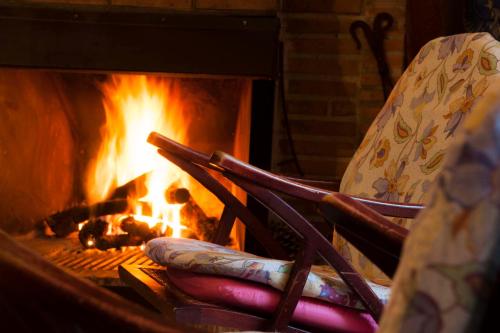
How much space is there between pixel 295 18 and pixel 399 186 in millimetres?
891

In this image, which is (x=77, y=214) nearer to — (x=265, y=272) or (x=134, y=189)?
(x=134, y=189)

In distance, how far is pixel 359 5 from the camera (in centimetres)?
246

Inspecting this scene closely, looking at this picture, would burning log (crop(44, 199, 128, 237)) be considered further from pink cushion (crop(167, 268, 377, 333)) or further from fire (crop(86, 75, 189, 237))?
pink cushion (crop(167, 268, 377, 333))

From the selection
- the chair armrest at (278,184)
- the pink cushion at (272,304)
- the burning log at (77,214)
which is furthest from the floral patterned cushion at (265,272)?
the burning log at (77,214)

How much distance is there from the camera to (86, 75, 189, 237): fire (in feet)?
8.48

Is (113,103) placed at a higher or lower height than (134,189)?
higher

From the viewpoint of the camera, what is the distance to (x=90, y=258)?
2.42m

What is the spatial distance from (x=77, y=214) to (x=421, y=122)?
4.07ft

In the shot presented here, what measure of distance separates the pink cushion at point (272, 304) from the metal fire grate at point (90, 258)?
93 centimetres

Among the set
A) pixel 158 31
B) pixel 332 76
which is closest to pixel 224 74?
pixel 158 31

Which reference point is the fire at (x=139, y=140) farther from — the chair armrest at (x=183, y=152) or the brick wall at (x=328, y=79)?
the chair armrest at (x=183, y=152)

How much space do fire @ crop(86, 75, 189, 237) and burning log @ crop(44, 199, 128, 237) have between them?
60 millimetres

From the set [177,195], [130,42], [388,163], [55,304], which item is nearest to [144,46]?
[130,42]

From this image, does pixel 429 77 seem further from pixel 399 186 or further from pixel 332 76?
pixel 332 76
